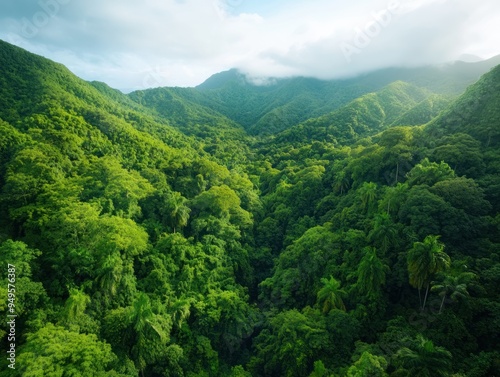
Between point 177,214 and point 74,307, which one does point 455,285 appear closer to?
point 74,307

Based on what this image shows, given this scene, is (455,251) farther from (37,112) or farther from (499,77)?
(37,112)

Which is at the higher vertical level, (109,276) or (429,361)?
(109,276)

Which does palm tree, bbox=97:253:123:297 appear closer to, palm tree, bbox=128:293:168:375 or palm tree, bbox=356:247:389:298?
palm tree, bbox=128:293:168:375

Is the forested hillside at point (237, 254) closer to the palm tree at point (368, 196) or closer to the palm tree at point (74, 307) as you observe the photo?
the palm tree at point (74, 307)

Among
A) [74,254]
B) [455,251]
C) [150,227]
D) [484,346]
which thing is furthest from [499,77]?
[74,254]

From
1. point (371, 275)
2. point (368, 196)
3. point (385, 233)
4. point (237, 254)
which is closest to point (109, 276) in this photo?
point (237, 254)

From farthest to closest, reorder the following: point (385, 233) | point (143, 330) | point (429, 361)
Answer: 1. point (385, 233)
2. point (143, 330)
3. point (429, 361)

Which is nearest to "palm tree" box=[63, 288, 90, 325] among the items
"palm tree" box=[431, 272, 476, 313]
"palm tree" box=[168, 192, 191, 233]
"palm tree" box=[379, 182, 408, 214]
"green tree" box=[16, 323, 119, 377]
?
"green tree" box=[16, 323, 119, 377]
